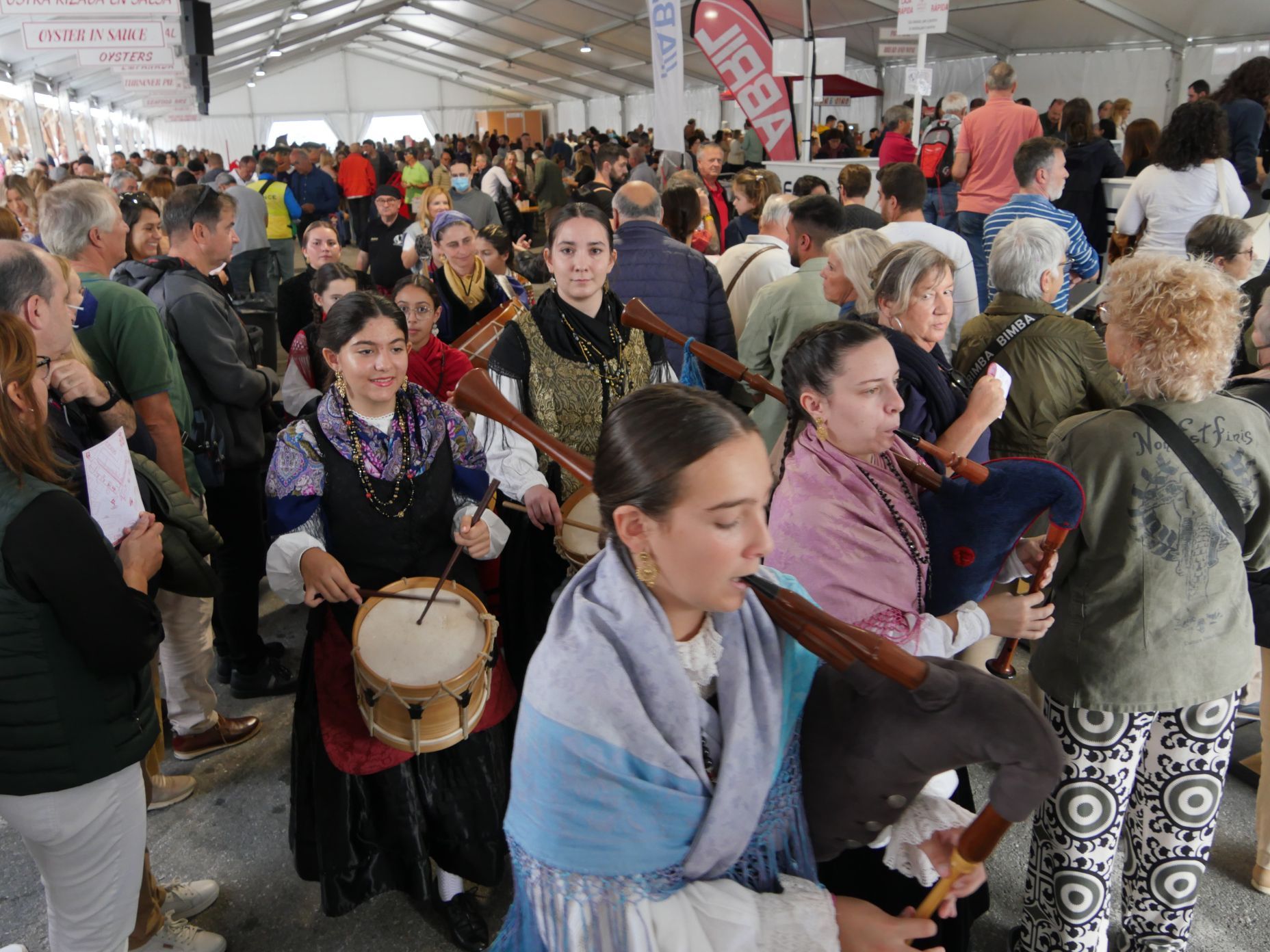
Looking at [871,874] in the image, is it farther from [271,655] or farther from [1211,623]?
[271,655]

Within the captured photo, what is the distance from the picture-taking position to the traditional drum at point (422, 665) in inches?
78.0

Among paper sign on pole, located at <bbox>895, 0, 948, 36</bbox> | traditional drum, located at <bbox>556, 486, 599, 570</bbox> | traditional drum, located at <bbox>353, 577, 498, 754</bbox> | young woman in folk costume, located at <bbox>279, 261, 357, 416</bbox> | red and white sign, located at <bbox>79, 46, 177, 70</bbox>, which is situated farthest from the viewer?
red and white sign, located at <bbox>79, 46, 177, 70</bbox>

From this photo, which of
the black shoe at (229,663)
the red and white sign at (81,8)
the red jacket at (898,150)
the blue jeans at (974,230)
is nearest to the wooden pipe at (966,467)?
the black shoe at (229,663)

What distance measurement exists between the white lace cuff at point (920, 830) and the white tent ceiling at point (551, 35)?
13996 millimetres

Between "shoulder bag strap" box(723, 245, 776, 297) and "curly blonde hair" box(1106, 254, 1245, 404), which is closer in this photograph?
"curly blonde hair" box(1106, 254, 1245, 404)

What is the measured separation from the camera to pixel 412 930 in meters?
2.47

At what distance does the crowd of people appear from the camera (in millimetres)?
1185

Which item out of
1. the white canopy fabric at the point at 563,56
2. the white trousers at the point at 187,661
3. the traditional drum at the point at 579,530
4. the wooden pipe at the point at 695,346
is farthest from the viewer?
the white canopy fabric at the point at 563,56

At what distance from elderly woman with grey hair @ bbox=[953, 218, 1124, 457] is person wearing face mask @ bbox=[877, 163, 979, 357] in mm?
737

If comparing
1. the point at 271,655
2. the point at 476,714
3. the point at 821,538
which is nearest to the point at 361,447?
the point at 476,714

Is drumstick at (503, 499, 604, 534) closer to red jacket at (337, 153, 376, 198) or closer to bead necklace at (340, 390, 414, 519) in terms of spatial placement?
bead necklace at (340, 390, 414, 519)

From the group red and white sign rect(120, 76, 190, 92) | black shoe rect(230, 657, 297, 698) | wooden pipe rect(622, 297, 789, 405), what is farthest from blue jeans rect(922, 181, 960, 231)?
red and white sign rect(120, 76, 190, 92)

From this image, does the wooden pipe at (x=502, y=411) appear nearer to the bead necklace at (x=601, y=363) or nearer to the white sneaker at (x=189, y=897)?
the bead necklace at (x=601, y=363)

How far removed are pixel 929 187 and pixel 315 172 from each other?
7065 mm
